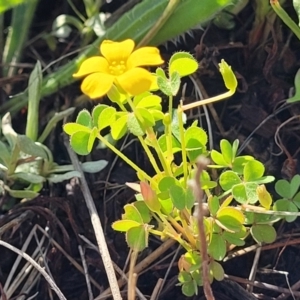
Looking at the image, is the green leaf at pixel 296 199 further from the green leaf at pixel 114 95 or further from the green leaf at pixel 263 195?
the green leaf at pixel 114 95

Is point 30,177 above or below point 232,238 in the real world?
above

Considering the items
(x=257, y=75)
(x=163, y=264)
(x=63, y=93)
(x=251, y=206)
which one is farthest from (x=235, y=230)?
(x=63, y=93)

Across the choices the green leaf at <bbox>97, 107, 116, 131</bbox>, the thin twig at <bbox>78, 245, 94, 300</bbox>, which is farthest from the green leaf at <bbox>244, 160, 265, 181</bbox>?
the thin twig at <bbox>78, 245, 94, 300</bbox>

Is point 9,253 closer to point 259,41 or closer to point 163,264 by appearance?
point 163,264

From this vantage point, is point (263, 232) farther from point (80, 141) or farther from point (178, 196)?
point (80, 141)

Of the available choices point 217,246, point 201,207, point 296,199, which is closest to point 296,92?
point 296,199
